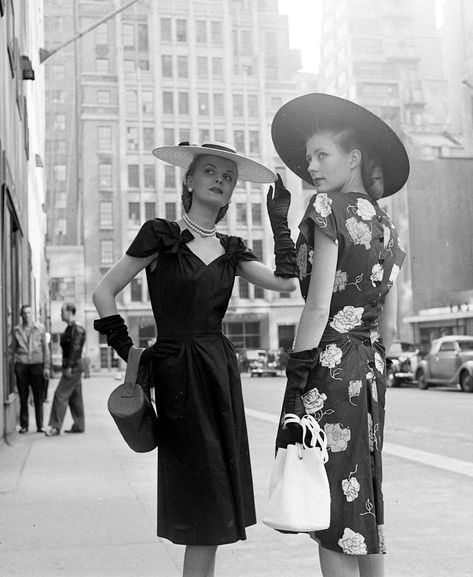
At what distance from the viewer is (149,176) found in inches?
3061

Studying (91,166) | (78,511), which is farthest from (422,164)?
(78,511)

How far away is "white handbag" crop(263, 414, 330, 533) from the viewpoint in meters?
2.54

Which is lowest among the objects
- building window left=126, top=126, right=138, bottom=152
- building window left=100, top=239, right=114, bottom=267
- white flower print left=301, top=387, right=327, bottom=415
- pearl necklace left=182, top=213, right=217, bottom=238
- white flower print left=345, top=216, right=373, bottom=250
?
white flower print left=301, top=387, right=327, bottom=415

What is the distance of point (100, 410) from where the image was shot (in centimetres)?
1686

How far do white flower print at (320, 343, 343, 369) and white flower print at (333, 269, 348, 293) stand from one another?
0.19 metres

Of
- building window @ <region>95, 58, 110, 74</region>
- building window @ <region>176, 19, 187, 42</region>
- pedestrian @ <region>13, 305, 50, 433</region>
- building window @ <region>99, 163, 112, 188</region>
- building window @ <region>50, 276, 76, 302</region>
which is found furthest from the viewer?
building window @ <region>95, 58, 110, 74</region>

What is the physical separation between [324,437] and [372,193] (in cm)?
91

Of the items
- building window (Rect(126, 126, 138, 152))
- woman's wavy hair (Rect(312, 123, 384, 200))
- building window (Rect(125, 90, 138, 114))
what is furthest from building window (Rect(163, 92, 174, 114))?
woman's wavy hair (Rect(312, 123, 384, 200))

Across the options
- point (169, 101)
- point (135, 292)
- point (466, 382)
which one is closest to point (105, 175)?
point (169, 101)

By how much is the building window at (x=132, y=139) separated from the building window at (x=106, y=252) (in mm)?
9222

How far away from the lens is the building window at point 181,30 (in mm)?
81750

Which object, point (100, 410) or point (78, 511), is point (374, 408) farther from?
point (100, 410)

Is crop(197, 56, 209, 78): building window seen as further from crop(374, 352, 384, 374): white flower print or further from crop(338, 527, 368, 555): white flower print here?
crop(338, 527, 368, 555): white flower print

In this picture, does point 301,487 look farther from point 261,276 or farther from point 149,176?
point 149,176
